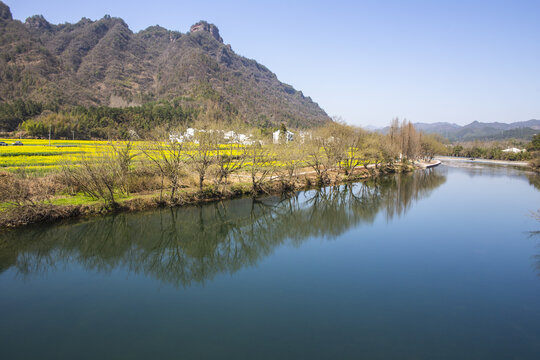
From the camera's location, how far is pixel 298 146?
94.2ft

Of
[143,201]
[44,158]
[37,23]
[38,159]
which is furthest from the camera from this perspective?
[37,23]

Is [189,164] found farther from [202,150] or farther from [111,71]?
[111,71]

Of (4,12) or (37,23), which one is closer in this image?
(4,12)

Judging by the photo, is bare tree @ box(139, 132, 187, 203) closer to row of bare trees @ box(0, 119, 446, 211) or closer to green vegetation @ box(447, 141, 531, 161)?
row of bare trees @ box(0, 119, 446, 211)

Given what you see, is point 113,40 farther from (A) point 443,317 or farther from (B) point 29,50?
(A) point 443,317

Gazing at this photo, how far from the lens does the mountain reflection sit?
40.2 feet

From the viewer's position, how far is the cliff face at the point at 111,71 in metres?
102

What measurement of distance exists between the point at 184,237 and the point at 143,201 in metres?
5.40

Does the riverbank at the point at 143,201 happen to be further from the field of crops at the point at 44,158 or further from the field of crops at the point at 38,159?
the field of crops at the point at 38,159

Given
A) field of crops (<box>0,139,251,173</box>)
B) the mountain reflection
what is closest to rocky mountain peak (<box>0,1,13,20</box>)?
field of crops (<box>0,139,251,173</box>)

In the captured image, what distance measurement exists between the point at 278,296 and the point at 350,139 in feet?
90.4

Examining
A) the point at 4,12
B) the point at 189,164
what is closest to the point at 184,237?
the point at 189,164

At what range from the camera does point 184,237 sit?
52.0 feet

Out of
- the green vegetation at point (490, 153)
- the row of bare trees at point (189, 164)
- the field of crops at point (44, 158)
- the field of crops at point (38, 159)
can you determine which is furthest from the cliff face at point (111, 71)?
the row of bare trees at point (189, 164)
